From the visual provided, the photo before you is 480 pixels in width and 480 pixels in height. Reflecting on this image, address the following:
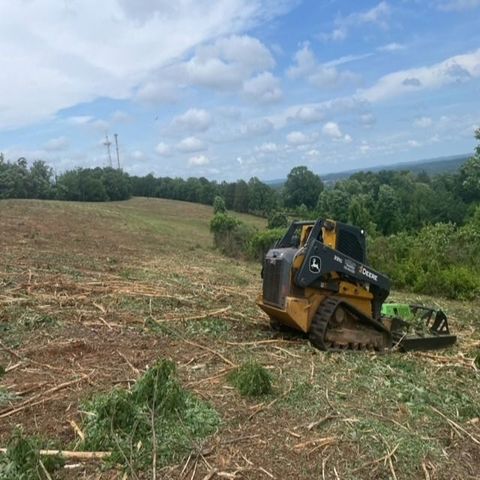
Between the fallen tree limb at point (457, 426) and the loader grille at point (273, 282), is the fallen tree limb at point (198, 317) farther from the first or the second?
the fallen tree limb at point (457, 426)

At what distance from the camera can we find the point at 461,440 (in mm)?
5020

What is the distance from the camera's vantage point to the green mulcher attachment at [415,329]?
8.93 m

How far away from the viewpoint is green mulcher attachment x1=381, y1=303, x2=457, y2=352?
8.93 m

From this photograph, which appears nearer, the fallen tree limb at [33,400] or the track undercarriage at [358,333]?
the fallen tree limb at [33,400]

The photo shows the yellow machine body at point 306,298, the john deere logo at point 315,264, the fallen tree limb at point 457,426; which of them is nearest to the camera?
the fallen tree limb at point 457,426

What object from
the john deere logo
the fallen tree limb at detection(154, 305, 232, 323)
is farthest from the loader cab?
the fallen tree limb at detection(154, 305, 232, 323)

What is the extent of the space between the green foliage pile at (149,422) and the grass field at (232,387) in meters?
0.10

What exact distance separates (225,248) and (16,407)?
30.7m

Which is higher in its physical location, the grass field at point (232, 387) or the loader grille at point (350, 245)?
the loader grille at point (350, 245)

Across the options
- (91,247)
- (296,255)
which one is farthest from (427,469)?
(91,247)

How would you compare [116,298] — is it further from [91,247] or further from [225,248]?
[225,248]

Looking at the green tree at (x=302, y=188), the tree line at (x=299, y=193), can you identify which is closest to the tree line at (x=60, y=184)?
the tree line at (x=299, y=193)

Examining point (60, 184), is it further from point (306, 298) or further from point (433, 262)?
point (306, 298)

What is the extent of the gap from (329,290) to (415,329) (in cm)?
255
